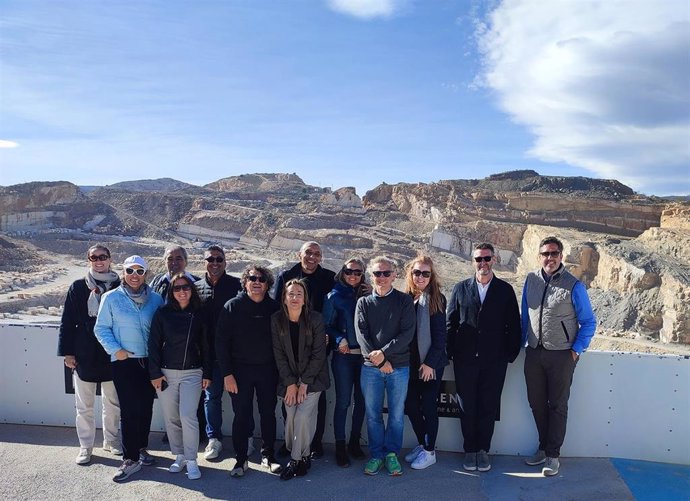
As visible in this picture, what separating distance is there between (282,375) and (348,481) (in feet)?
3.25

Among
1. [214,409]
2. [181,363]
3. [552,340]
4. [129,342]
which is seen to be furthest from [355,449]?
[129,342]

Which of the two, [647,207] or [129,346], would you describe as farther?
[647,207]

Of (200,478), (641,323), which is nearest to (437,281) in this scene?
(200,478)

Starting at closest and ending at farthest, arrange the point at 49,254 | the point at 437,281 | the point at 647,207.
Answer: the point at 437,281
the point at 49,254
the point at 647,207

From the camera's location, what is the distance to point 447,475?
4156 millimetres

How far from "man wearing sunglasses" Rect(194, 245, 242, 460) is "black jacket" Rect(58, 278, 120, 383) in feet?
3.04

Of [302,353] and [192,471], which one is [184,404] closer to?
[192,471]

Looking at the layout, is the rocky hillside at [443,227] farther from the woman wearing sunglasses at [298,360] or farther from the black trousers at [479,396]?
the woman wearing sunglasses at [298,360]

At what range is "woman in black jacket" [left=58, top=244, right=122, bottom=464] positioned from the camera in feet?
14.3

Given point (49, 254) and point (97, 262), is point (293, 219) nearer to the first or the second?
point (49, 254)

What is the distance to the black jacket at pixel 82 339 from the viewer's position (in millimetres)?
4348

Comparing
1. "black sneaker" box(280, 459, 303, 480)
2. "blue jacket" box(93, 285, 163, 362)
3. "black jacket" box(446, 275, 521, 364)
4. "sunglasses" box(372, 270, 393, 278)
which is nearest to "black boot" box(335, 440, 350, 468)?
"black sneaker" box(280, 459, 303, 480)

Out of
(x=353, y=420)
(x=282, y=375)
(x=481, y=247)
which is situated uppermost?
(x=481, y=247)

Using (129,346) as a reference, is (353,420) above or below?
below
